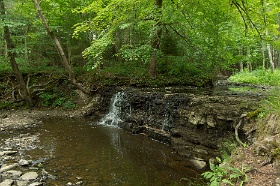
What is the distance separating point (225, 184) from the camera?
3633 millimetres

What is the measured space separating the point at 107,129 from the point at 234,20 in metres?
8.14

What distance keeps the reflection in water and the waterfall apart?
117cm

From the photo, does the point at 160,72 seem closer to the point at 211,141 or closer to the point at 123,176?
the point at 211,141

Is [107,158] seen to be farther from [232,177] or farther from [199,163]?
[232,177]

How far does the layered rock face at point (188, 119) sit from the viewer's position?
666cm

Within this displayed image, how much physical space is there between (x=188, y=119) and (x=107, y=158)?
3058mm

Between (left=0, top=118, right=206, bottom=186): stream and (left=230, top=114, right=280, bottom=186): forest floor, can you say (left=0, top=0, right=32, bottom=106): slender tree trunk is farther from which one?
(left=230, top=114, right=280, bottom=186): forest floor

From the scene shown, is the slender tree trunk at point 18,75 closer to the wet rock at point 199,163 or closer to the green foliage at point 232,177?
the wet rock at point 199,163

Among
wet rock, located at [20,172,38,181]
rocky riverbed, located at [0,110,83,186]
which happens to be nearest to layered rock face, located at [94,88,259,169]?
rocky riverbed, located at [0,110,83,186]

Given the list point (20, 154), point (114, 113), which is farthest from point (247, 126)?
point (114, 113)

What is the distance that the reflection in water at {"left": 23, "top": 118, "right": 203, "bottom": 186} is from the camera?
17.5 feet

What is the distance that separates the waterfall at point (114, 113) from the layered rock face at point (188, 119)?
1.67ft

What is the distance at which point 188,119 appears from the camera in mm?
7621

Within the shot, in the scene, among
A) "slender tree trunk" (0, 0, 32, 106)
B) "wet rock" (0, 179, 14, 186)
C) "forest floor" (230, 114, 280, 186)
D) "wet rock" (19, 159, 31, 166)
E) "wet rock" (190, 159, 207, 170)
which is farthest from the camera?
"slender tree trunk" (0, 0, 32, 106)
